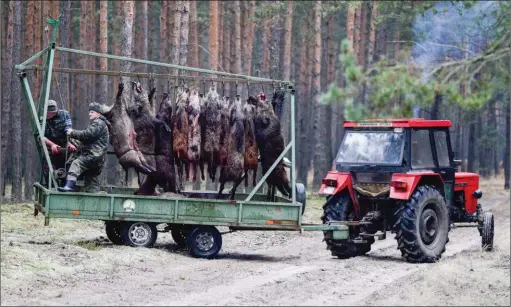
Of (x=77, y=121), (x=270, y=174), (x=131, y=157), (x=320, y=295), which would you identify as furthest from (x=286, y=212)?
(x=77, y=121)

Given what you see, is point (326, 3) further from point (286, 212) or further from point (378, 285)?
point (378, 285)

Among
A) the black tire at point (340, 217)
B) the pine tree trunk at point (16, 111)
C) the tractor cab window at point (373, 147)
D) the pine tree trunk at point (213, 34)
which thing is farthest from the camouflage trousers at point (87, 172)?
the pine tree trunk at point (213, 34)

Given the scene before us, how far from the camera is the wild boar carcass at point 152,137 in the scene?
15.1 meters

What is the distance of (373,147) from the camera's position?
15.6 metres

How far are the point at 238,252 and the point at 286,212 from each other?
1753mm

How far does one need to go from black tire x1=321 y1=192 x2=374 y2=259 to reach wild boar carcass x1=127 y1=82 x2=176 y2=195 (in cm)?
267

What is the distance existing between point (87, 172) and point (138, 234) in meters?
1.30

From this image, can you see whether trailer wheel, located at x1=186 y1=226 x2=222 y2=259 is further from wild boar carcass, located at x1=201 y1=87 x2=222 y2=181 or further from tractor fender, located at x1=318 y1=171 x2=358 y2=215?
tractor fender, located at x1=318 y1=171 x2=358 y2=215

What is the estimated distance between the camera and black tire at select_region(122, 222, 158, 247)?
48.2 ft

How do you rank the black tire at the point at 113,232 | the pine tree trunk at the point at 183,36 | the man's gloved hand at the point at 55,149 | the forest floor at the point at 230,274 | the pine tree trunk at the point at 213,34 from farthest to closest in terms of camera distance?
the pine tree trunk at the point at 213,34, the pine tree trunk at the point at 183,36, the black tire at the point at 113,232, the man's gloved hand at the point at 55,149, the forest floor at the point at 230,274

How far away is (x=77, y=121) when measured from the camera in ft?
115

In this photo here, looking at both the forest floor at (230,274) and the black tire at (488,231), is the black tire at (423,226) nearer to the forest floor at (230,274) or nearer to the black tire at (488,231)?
the forest floor at (230,274)

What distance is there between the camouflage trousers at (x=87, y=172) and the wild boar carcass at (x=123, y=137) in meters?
0.43

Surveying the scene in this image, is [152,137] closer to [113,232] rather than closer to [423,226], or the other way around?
[113,232]
